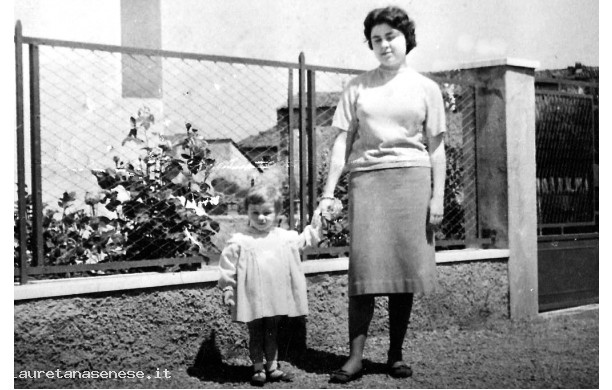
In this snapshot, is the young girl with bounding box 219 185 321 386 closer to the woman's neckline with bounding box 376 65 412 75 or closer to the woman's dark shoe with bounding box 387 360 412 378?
the woman's dark shoe with bounding box 387 360 412 378

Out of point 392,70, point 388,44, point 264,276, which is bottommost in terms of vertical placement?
point 264,276

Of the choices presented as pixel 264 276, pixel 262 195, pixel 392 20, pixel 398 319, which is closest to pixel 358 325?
pixel 398 319

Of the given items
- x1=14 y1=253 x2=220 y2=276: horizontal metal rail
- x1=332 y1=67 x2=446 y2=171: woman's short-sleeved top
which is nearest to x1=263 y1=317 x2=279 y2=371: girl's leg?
x1=14 y1=253 x2=220 y2=276: horizontal metal rail

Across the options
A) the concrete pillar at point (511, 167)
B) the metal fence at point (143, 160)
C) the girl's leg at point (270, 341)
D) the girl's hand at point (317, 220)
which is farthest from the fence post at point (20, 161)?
the concrete pillar at point (511, 167)

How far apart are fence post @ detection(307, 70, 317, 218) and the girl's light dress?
1.00 m

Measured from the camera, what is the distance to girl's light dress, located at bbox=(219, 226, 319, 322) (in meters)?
4.07

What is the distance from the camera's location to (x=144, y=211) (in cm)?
461

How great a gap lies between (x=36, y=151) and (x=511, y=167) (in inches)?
142

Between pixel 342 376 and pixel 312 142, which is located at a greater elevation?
pixel 312 142

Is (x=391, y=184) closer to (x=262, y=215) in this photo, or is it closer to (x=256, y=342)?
(x=262, y=215)

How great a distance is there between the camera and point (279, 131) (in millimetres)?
5266

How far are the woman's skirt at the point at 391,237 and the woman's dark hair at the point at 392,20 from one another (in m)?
0.75

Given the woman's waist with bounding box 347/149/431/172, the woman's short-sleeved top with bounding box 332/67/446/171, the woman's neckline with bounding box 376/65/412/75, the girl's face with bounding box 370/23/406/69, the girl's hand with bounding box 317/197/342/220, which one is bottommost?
the girl's hand with bounding box 317/197/342/220

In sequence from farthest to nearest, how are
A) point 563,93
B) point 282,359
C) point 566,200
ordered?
point 566,200, point 563,93, point 282,359
